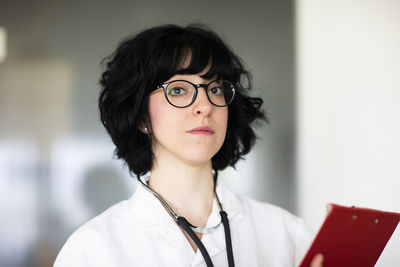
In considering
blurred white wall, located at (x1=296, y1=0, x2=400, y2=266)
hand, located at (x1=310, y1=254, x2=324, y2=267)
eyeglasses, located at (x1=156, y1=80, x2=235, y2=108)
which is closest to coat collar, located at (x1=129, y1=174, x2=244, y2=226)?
eyeglasses, located at (x1=156, y1=80, x2=235, y2=108)

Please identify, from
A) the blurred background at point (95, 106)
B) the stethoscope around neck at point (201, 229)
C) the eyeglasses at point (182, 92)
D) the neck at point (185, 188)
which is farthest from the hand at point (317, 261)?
the blurred background at point (95, 106)

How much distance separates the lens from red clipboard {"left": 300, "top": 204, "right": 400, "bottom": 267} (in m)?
0.82

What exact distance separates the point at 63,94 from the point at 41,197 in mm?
593

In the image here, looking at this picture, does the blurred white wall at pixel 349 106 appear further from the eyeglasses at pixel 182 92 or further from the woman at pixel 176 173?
the eyeglasses at pixel 182 92

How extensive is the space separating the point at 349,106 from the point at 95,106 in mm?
1382

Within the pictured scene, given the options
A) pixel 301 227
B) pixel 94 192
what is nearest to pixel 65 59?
pixel 94 192

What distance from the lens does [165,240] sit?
1147 millimetres

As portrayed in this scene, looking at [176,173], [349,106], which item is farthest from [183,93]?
[349,106]

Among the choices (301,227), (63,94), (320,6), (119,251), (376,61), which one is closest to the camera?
(119,251)

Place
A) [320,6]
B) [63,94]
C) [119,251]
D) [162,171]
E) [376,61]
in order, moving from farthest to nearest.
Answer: [63,94]
[320,6]
[376,61]
[162,171]
[119,251]

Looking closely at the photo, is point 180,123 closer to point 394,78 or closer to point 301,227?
point 301,227

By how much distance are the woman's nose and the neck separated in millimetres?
168

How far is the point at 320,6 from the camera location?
7.28ft

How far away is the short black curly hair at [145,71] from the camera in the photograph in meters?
1.20
